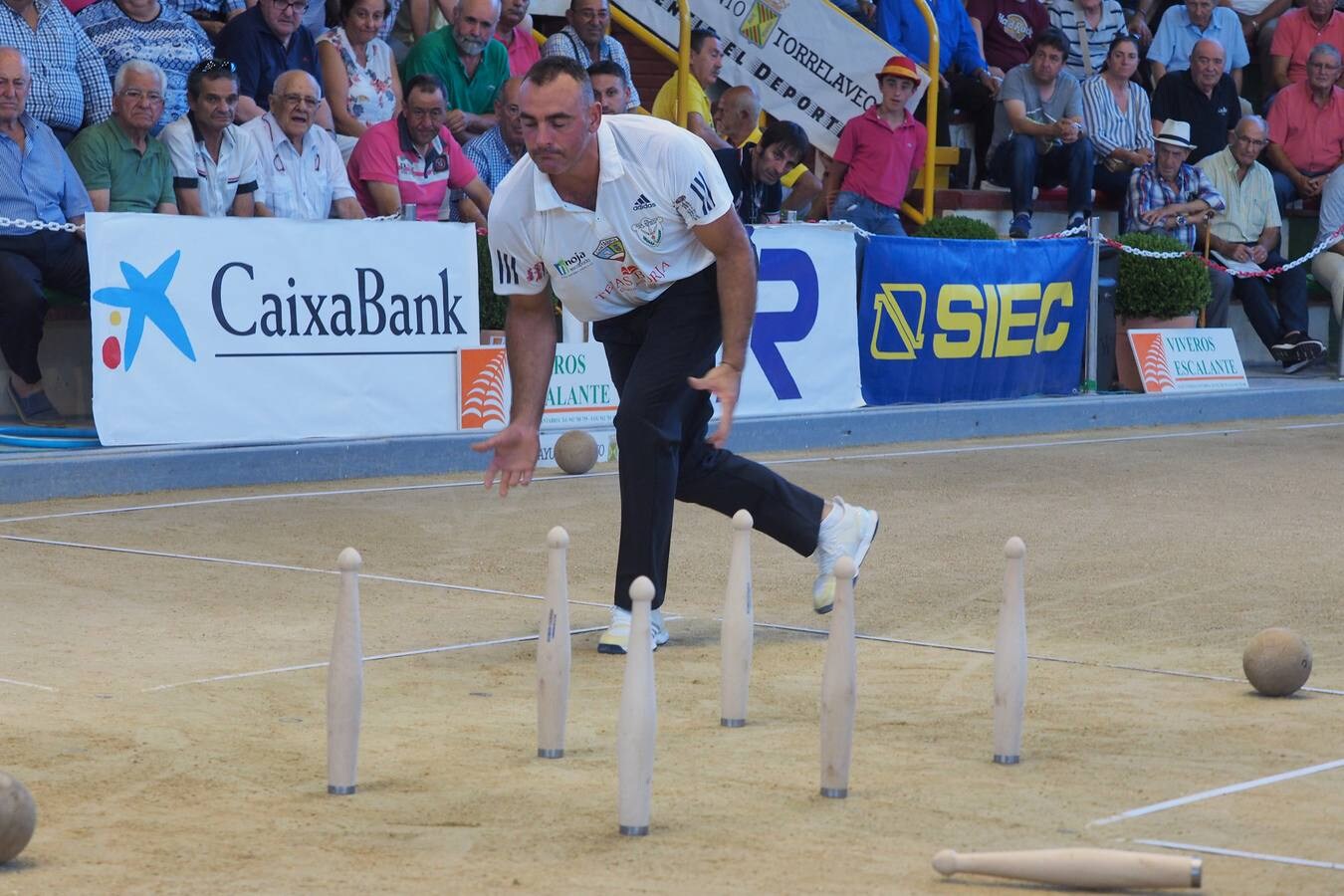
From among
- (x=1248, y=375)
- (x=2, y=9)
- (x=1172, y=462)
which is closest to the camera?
(x=2, y=9)

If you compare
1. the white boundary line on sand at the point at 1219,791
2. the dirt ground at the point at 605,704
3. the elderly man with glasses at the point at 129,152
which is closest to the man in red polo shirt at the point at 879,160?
the dirt ground at the point at 605,704

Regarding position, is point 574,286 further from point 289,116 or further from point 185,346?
point 289,116

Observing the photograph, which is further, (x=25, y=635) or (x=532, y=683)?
(x=25, y=635)

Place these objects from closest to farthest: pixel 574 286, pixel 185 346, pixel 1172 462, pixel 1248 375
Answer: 1. pixel 574 286
2. pixel 185 346
3. pixel 1172 462
4. pixel 1248 375

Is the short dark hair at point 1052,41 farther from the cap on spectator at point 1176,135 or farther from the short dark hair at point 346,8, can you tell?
the short dark hair at point 346,8

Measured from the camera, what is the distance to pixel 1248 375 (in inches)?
717

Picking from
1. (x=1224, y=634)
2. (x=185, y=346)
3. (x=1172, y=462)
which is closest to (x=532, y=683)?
(x=1224, y=634)

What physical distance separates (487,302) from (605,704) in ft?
23.2

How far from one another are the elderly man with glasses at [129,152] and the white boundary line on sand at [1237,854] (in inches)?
345

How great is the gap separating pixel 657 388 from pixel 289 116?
6.44m

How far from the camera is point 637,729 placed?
440 cm

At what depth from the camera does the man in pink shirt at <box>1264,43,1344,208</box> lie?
61.5ft

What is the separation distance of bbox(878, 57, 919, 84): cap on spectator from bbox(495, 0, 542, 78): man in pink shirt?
9.57 feet

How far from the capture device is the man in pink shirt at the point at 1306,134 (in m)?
18.7
